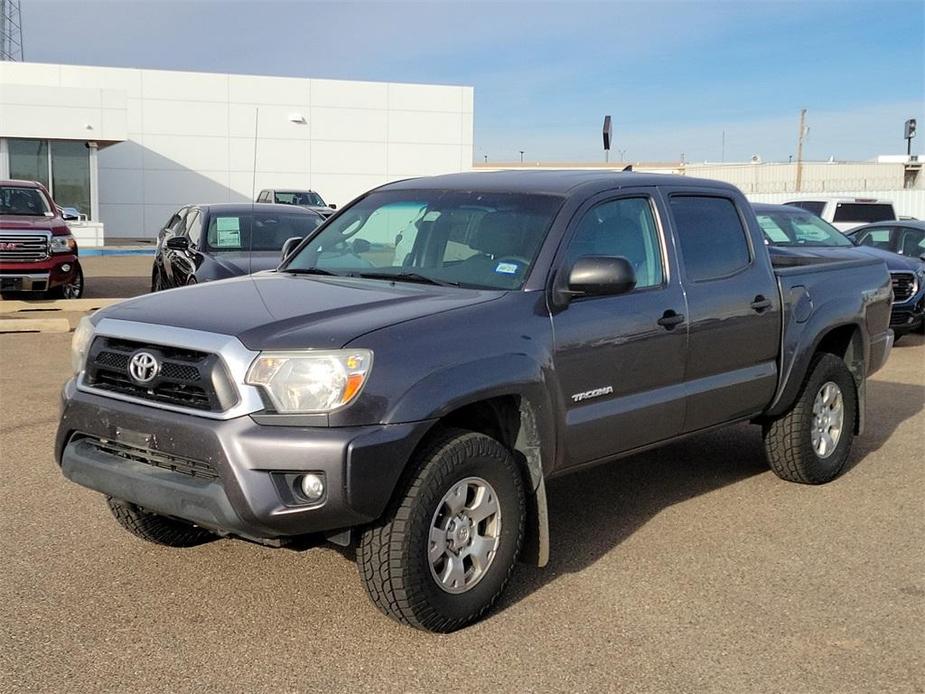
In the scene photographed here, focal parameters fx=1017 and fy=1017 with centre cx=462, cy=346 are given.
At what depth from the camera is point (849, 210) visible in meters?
19.6

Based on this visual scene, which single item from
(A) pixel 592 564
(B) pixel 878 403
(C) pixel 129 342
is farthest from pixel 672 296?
(B) pixel 878 403

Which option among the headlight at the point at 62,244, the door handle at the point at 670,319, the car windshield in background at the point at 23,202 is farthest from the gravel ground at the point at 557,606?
the car windshield in background at the point at 23,202

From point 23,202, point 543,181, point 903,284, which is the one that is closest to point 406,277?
point 543,181

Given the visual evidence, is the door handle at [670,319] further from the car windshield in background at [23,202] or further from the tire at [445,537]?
the car windshield in background at [23,202]

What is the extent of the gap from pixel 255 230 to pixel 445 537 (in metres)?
8.44

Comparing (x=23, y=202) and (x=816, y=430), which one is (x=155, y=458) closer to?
(x=816, y=430)

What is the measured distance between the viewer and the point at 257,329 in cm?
386

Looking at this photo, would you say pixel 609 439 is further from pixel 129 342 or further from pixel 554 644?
pixel 129 342

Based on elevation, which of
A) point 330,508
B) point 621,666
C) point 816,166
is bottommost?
point 621,666

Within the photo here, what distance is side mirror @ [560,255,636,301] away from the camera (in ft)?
14.4

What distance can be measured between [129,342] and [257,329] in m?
0.64

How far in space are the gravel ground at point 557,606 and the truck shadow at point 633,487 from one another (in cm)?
2

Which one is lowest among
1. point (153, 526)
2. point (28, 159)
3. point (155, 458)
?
point (153, 526)

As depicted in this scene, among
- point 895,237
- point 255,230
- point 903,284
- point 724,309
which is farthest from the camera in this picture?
point 895,237
